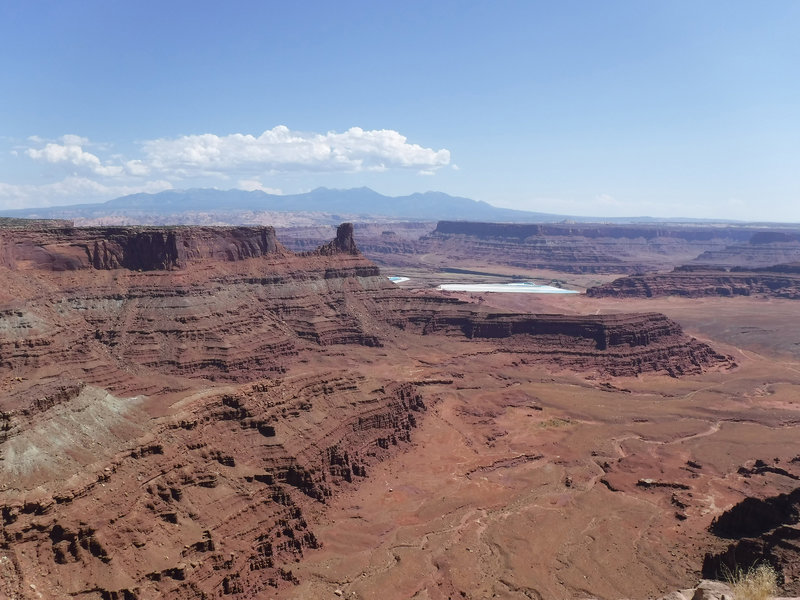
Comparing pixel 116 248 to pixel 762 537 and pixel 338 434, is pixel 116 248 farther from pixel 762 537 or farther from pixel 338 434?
pixel 762 537

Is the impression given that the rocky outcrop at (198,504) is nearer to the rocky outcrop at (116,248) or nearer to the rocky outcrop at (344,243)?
the rocky outcrop at (116,248)

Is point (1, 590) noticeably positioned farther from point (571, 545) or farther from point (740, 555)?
point (740, 555)

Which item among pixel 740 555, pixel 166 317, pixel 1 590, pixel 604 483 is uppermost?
pixel 166 317

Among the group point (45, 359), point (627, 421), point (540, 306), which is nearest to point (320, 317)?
point (45, 359)

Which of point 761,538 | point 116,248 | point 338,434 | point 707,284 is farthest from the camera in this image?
point 707,284

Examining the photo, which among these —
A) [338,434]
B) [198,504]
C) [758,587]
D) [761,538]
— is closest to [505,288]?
[338,434]

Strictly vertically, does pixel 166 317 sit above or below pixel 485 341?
above
